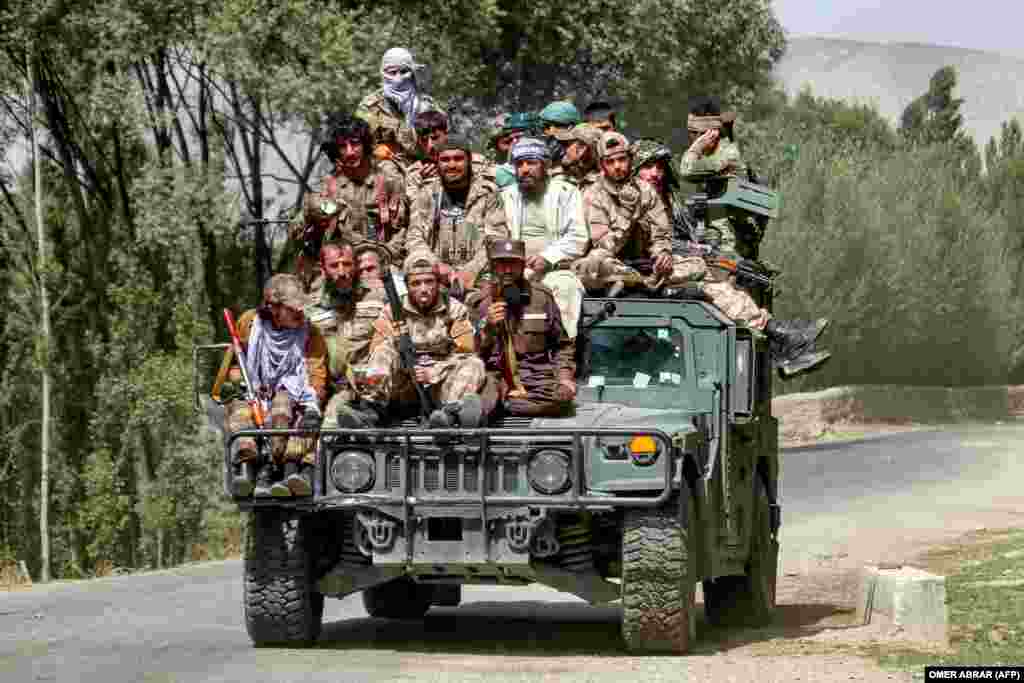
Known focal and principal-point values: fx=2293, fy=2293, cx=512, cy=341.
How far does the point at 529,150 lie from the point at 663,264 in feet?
3.67

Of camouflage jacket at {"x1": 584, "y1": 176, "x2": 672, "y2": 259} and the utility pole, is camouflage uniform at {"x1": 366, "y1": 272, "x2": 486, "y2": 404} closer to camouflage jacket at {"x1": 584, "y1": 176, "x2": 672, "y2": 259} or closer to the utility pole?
camouflage jacket at {"x1": 584, "y1": 176, "x2": 672, "y2": 259}

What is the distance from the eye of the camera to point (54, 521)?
43000 mm

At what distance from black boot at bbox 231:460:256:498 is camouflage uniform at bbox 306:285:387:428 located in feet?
2.33

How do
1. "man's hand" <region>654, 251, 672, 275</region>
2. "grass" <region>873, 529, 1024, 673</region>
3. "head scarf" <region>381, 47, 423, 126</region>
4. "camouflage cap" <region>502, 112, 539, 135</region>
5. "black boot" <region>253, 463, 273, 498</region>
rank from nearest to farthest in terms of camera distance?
"grass" <region>873, 529, 1024, 673</region> → "black boot" <region>253, 463, 273, 498</region> → "man's hand" <region>654, 251, 672, 275</region> → "camouflage cap" <region>502, 112, 539, 135</region> → "head scarf" <region>381, 47, 423, 126</region>

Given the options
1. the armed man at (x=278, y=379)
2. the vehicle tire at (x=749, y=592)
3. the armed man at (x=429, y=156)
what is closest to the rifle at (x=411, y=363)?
the armed man at (x=278, y=379)

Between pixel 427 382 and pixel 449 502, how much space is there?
849 millimetres

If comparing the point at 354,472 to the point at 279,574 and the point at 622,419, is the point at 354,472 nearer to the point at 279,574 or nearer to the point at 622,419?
the point at 279,574

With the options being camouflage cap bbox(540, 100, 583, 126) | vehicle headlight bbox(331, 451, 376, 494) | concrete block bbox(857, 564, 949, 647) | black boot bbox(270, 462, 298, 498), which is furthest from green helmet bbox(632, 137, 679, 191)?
black boot bbox(270, 462, 298, 498)

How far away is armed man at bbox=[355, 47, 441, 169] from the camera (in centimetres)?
1608

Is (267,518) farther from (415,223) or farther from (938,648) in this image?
(938,648)

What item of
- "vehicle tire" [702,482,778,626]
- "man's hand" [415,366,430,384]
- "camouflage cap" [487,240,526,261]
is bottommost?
"vehicle tire" [702,482,778,626]

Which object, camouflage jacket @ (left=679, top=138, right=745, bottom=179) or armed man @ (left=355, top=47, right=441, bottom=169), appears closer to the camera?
armed man @ (left=355, top=47, right=441, bottom=169)

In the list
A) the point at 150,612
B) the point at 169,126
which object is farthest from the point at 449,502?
the point at 169,126

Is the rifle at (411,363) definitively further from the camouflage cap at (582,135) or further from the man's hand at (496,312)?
the camouflage cap at (582,135)
